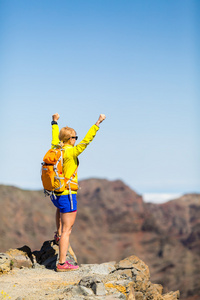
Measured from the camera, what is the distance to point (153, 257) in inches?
1756

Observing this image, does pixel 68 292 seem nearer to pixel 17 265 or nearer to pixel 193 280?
pixel 17 265

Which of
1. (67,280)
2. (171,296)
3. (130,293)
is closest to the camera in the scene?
(130,293)

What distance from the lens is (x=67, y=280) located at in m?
7.83

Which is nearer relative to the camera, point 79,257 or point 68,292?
point 68,292

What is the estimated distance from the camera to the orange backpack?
8008 millimetres

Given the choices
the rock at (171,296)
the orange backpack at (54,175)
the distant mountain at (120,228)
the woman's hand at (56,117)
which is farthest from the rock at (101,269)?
the distant mountain at (120,228)

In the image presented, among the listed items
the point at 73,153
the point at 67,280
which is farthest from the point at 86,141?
the point at 67,280

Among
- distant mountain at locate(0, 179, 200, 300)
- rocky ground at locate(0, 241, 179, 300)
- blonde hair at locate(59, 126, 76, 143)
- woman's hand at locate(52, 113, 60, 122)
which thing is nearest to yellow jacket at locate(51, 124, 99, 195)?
blonde hair at locate(59, 126, 76, 143)

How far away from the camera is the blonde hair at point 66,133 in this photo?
8.34m

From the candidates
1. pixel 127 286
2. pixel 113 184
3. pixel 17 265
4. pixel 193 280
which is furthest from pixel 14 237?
pixel 127 286

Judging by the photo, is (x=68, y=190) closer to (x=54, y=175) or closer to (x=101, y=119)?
(x=54, y=175)

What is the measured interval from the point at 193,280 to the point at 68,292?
116 feet

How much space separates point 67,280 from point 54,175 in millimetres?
2125

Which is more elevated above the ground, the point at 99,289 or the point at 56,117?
the point at 56,117
